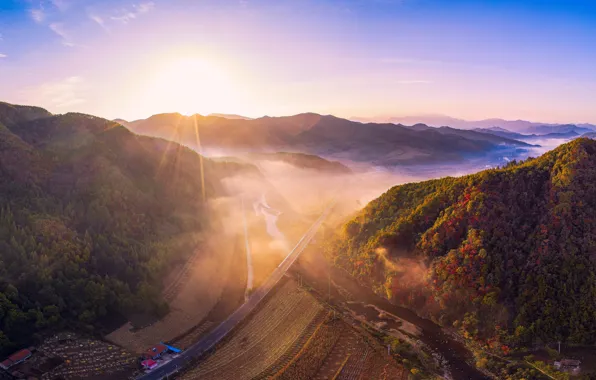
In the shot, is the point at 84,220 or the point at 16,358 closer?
the point at 16,358

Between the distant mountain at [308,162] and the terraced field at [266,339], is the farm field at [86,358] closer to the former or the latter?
the terraced field at [266,339]

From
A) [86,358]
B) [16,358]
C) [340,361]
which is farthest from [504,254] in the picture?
[16,358]

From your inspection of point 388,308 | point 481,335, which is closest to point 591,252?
point 481,335

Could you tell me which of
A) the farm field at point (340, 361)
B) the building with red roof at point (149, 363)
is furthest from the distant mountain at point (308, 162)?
the building with red roof at point (149, 363)

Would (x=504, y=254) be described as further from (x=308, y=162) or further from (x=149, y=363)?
(x=308, y=162)

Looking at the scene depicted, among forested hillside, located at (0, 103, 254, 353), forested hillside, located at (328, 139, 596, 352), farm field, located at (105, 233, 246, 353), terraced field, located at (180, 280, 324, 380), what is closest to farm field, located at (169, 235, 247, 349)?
farm field, located at (105, 233, 246, 353)

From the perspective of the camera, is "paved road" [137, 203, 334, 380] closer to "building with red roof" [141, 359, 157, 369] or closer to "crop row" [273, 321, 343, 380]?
"building with red roof" [141, 359, 157, 369]
